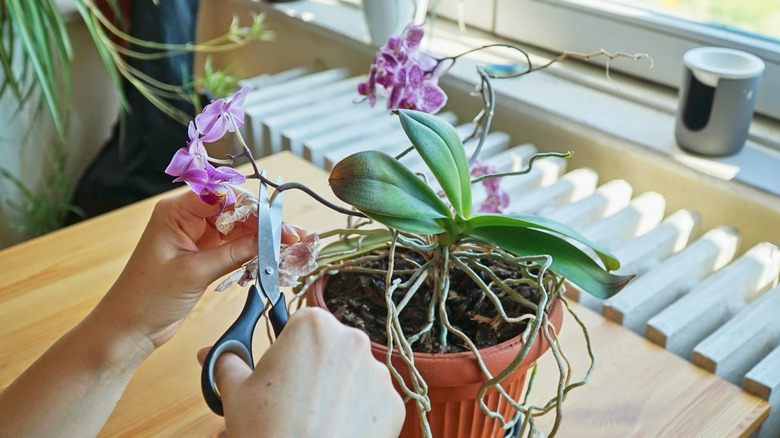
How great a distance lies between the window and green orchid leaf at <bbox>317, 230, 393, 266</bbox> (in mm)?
821

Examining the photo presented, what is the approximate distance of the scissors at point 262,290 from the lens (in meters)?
0.53

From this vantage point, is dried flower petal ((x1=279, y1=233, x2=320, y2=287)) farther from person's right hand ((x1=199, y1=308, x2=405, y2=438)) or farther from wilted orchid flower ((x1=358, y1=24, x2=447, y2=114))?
wilted orchid flower ((x1=358, y1=24, x2=447, y2=114))

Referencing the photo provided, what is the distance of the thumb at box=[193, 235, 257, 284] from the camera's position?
0.57 m

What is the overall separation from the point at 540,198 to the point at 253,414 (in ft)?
2.37

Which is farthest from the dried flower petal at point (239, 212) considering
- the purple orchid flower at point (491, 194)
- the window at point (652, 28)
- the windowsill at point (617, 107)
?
the window at point (652, 28)

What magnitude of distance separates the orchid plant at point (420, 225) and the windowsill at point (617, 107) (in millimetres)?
468

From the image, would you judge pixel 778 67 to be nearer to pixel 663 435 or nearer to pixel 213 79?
pixel 663 435

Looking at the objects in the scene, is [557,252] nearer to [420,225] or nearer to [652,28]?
[420,225]

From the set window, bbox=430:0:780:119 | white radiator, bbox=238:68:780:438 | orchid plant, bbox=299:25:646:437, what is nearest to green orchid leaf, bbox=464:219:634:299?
orchid plant, bbox=299:25:646:437

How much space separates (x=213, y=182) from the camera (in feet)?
1.77

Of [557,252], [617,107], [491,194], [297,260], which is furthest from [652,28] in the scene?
[297,260]

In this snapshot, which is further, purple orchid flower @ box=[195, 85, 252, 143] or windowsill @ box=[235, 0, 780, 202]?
windowsill @ box=[235, 0, 780, 202]

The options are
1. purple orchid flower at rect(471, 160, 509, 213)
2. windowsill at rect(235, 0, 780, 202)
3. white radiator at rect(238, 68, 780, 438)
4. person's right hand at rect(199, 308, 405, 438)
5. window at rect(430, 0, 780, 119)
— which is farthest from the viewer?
window at rect(430, 0, 780, 119)

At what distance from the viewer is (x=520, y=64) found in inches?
55.9
